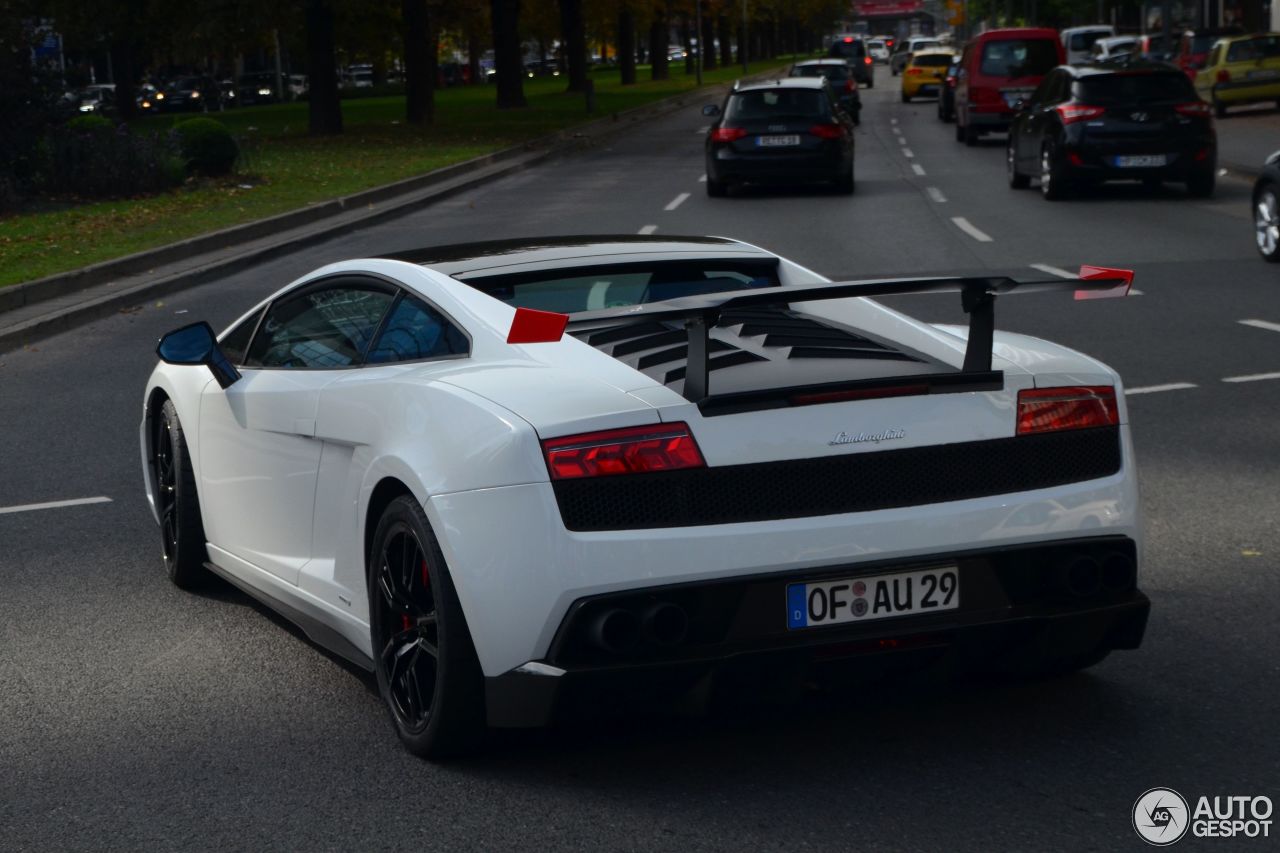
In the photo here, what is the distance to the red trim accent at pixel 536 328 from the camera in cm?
408

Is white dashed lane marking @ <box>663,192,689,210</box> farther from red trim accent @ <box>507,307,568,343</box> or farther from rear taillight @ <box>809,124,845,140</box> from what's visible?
red trim accent @ <box>507,307,568,343</box>

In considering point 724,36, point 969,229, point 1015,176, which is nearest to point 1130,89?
point 1015,176

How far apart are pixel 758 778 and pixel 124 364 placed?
9.15 metres

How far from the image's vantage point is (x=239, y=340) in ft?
19.8

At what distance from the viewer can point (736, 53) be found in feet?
487

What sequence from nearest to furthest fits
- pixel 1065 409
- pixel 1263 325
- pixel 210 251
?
pixel 1065 409 → pixel 1263 325 → pixel 210 251

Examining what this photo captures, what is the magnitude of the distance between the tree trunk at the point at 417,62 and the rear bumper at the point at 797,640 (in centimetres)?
4007

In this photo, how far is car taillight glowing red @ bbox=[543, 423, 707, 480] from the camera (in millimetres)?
3895

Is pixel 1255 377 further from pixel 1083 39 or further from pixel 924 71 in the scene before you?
pixel 1083 39

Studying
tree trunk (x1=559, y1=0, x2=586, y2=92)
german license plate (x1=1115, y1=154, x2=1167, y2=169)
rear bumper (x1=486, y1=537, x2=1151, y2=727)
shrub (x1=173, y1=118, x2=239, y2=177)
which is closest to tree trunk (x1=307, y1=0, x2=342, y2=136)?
shrub (x1=173, y1=118, x2=239, y2=177)

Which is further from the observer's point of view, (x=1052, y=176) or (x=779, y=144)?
(x=779, y=144)

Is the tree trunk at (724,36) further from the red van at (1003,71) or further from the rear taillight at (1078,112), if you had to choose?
the rear taillight at (1078,112)

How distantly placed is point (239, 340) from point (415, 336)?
143 centimetres

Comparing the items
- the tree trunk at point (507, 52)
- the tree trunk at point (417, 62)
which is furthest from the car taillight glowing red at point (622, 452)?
the tree trunk at point (507, 52)
